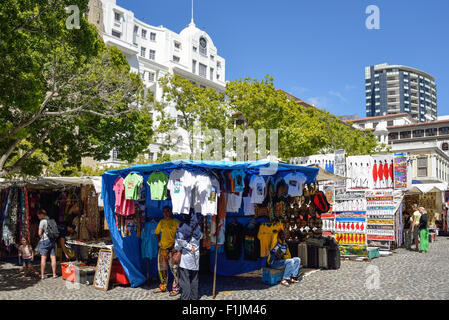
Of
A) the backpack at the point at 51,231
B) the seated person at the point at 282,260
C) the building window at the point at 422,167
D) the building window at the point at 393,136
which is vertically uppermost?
the building window at the point at 393,136

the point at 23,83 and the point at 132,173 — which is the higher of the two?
the point at 23,83

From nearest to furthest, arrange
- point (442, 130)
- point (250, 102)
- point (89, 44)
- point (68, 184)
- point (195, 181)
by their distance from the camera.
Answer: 1. point (195, 181)
2. point (68, 184)
3. point (89, 44)
4. point (250, 102)
5. point (442, 130)

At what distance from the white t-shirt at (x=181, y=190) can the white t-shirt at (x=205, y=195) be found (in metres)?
0.14

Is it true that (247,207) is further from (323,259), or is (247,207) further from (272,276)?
(323,259)

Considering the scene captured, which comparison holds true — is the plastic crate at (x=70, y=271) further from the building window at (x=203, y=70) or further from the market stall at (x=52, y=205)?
the building window at (x=203, y=70)

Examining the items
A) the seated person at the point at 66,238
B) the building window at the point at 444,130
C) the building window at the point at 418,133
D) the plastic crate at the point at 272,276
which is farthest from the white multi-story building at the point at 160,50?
the building window at the point at 444,130

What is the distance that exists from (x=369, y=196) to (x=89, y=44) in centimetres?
1149

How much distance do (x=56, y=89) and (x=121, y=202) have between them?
22.3 feet

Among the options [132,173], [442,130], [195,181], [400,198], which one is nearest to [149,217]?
[132,173]

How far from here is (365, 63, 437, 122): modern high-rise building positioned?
121 m

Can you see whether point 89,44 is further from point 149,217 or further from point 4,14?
point 149,217

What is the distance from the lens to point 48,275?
9.48m

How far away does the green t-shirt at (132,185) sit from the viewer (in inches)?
304

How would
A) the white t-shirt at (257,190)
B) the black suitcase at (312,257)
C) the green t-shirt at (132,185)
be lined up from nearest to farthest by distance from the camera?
the green t-shirt at (132,185)
the white t-shirt at (257,190)
the black suitcase at (312,257)
